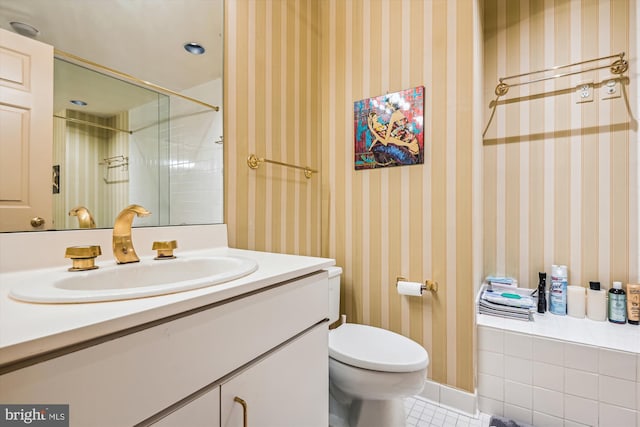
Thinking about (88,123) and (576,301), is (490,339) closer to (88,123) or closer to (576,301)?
(576,301)

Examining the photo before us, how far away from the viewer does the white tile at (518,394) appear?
4.57 ft

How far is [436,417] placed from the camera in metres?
Answer: 1.45

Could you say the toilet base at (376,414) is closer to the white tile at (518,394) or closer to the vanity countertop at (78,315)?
the white tile at (518,394)

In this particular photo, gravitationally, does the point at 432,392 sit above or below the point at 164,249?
below

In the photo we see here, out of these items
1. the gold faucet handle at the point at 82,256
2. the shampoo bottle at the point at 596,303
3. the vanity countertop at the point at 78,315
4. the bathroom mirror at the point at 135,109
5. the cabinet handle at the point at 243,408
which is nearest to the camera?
the vanity countertop at the point at 78,315

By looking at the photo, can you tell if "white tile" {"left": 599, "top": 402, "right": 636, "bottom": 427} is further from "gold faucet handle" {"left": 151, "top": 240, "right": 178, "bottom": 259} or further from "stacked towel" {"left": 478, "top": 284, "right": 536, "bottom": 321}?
"gold faucet handle" {"left": 151, "top": 240, "right": 178, "bottom": 259}

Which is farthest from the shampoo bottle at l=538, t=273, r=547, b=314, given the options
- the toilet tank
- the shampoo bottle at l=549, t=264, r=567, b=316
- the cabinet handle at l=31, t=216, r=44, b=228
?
the cabinet handle at l=31, t=216, r=44, b=228

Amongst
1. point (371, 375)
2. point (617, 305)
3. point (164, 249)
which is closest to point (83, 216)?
point (164, 249)

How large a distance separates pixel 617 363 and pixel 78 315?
180cm

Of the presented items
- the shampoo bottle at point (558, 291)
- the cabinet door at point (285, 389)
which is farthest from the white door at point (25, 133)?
the shampoo bottle at point (558, 291)

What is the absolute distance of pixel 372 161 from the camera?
1.74 m

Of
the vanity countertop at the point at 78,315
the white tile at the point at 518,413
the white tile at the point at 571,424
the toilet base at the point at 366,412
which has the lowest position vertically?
the white tile at the point at 518,413

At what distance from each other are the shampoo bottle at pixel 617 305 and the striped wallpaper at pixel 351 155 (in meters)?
0.68

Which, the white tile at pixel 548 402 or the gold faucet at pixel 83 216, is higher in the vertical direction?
the gold faucet at pixel 83 216
